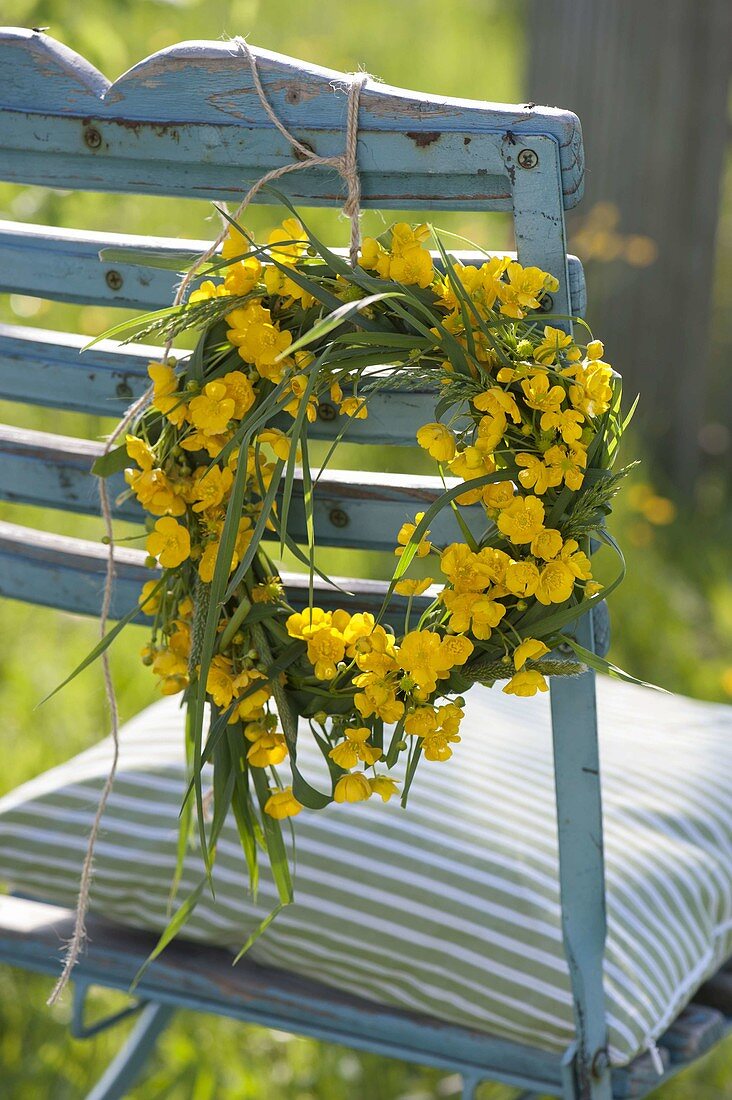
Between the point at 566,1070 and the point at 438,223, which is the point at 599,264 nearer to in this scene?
the point at 438,223

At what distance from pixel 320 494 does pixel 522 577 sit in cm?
24

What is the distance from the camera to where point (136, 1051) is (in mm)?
1421

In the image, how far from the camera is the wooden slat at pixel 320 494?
0.99 m

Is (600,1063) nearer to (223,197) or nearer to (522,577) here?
(522,577)

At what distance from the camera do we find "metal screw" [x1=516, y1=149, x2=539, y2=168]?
2.66 feet

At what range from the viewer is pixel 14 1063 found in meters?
1.74

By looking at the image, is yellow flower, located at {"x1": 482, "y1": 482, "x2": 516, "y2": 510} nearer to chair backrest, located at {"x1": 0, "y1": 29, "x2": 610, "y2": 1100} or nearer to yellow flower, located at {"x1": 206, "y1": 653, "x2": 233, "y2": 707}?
chair backrest, located at {"x1": 0, "y1": 29, "x2": 610, "y2": 1100}

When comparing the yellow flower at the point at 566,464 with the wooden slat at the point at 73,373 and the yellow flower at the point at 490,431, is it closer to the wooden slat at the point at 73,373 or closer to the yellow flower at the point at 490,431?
the yellow flower at the point at 490,431

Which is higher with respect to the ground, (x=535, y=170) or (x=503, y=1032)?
(x=535, y=170)

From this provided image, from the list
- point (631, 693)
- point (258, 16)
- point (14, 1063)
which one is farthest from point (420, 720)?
point (258, 16)

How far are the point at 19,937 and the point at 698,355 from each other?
114 inches

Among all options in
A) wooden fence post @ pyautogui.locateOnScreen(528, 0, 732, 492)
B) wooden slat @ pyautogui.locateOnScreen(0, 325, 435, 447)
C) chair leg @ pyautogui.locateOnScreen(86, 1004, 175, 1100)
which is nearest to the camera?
wooden slat @ pyautogui.locateOnScreen(0, 325, 435, 447)

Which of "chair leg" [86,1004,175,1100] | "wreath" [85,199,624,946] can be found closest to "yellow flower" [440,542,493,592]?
"wreath" [85,199,624,946]

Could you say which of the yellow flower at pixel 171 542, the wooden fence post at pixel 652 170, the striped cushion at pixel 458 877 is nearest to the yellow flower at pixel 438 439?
the yellow flower at pixel 171 542
